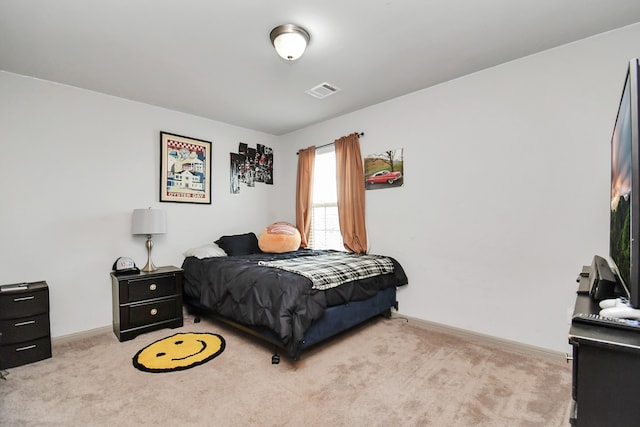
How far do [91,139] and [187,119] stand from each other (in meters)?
1.07

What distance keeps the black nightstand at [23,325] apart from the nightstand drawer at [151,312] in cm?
56

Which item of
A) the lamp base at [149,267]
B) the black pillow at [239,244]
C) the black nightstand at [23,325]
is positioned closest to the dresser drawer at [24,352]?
the black nightstand at [23,325]

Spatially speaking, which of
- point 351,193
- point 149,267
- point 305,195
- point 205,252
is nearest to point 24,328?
point 149,267

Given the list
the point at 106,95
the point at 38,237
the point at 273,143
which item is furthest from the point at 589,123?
the point at 38,237

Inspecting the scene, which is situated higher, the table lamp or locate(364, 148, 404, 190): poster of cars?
locate(364, 148, 404, 190): poster of cars

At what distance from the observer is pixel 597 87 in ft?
7.36

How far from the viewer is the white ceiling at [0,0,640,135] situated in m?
1.90

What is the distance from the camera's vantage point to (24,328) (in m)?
2.39

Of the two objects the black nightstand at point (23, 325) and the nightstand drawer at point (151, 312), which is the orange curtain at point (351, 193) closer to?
the nightstand drawer at point (151, 312)

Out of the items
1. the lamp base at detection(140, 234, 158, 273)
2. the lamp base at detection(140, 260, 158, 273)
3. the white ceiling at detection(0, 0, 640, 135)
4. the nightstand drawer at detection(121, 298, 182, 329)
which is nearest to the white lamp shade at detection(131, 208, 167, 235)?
the lamp base at detection(140, 234, 158, 273)

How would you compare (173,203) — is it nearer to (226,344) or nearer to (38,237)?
(38,237)

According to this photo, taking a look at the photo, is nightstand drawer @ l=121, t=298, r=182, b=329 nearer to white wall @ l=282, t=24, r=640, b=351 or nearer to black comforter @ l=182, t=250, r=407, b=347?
black comforter @ l=182, t=250, r=407, b=347

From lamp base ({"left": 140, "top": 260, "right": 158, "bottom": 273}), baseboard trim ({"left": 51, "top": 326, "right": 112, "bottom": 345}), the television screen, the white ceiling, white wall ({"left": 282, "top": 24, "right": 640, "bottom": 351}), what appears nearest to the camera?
the television screen

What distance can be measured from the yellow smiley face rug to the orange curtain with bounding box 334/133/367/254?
181 cm
